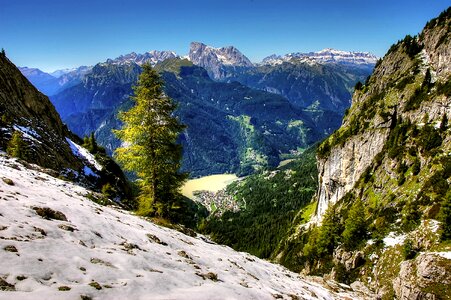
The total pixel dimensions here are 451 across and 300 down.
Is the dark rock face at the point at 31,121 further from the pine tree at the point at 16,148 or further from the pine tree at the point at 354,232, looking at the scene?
the pine tree at the point at 354,232

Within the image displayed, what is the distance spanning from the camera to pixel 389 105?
133m

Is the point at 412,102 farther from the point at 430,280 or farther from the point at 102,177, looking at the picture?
the point at 102,177

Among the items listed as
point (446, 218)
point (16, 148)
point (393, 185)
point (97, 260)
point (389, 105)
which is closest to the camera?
point (97, 260)

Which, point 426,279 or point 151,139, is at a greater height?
point 151,139

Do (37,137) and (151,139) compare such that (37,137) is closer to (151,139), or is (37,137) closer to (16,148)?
(16,148)

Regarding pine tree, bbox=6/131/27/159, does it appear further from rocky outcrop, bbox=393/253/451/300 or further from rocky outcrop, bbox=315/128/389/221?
rocky outcrop, bbox=315/128/389/221

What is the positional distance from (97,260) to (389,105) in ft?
458

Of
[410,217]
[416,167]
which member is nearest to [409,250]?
[410,217]

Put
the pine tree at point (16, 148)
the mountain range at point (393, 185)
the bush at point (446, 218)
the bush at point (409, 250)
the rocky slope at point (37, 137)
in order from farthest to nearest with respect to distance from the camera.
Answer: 1. the bush at point (409, 250)
2. the mountain range at point (393, 185)
3. the bush at point (446, 218)
4. the rocky slope at point (37, 137)
5. the pine tree at point (16, 148)

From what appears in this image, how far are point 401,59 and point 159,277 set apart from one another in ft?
552

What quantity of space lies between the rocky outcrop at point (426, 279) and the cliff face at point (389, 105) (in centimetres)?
6434

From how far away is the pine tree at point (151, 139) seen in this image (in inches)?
1320

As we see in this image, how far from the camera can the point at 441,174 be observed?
3250 inches

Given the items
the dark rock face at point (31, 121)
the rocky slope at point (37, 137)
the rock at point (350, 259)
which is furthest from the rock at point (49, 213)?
the rock at point (350, 259)
